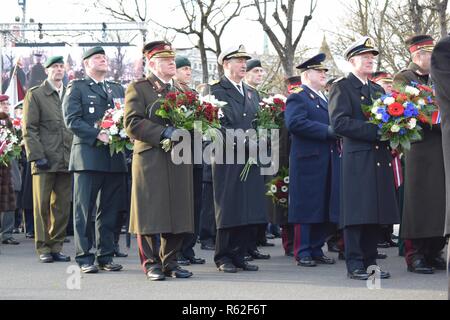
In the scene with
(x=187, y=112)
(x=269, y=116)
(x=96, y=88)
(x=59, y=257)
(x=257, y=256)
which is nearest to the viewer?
(x=187, y=112)

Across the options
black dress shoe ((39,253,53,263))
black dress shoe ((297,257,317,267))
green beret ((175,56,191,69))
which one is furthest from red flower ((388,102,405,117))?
black dress shoe ((39,253,53,263))

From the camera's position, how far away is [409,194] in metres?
8.15

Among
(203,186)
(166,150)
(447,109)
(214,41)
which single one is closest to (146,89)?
(166,150)

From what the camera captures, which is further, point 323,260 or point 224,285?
point 323,260

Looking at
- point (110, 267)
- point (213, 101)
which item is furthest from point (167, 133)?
point (110, 267)

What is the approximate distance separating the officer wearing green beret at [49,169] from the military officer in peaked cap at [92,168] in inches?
35.0

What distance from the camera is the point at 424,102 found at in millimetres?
7504

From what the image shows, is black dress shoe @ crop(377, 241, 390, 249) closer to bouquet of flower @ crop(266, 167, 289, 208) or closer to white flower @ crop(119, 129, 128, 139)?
bouquet of flower @ crop(266, 167, 289, 208)

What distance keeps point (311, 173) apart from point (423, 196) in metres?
1.34

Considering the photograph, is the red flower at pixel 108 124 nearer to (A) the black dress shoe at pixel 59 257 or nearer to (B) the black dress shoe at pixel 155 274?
(B) the black dress shoe at pixel 155 274

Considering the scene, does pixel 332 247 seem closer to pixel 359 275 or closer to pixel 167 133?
pixel 359 275

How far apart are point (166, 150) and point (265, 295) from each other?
159 centimetres

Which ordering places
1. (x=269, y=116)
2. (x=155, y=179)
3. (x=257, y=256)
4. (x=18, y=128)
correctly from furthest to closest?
(x=18, y=128) < (x=257, y=256) < (x=269, y=116) < (x=155, y=179)

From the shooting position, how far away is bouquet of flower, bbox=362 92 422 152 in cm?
729
